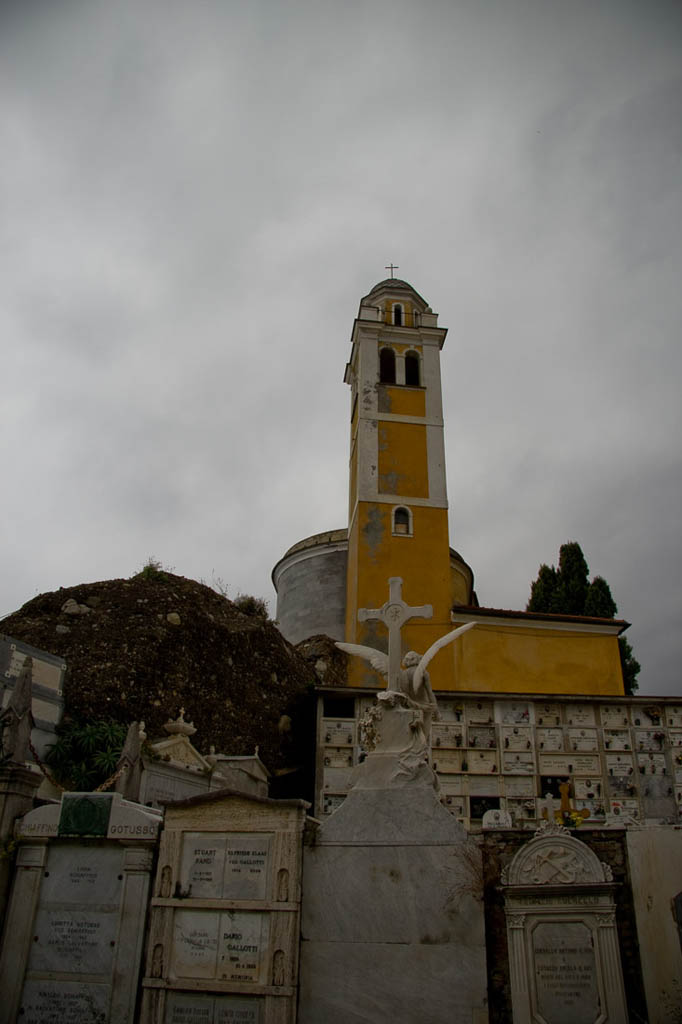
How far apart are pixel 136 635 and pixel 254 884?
9.53 m

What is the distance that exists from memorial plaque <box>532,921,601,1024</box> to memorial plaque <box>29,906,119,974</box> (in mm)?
4691

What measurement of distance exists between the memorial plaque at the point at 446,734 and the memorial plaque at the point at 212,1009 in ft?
35.7

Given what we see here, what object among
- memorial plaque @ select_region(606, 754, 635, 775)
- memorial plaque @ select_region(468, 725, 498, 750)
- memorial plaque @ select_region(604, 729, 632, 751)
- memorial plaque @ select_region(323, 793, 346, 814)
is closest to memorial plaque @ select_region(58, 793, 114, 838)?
memorial plaque @ select_region(323, 793, 346, 814)

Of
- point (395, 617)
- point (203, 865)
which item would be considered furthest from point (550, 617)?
point (203, 865)

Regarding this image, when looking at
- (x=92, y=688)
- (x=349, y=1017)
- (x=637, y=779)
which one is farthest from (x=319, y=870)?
(x=637, y=779)

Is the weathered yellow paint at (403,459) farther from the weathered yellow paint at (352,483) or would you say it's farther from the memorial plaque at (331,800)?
the memorial plaque at (331,800)

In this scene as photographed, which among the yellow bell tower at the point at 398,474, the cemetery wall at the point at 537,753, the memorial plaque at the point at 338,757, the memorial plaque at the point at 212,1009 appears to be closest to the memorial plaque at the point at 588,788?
the cemetery wall at the point at 537,753

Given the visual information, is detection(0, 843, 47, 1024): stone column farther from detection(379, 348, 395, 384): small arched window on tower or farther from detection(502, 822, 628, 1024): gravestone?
detection(379, 348, 395, 384): small arched window on tower

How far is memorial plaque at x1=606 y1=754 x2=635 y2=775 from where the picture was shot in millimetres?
18906

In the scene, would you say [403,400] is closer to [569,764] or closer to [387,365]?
[387,365]

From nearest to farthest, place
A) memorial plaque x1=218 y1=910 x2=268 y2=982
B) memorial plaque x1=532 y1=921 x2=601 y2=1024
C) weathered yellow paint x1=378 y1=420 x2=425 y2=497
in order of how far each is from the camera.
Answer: memorial plaque x1=532 y1=921 x2=601 y2=1024
memorial plaque x1=218 y1=910 x2=268 y2=982
weathered yellow paint x1=378 y1=420 x2=425 y2=497

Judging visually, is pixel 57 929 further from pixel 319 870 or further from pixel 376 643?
pixel 376 643

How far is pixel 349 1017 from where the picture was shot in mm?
8391

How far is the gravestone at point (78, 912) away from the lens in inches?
345
